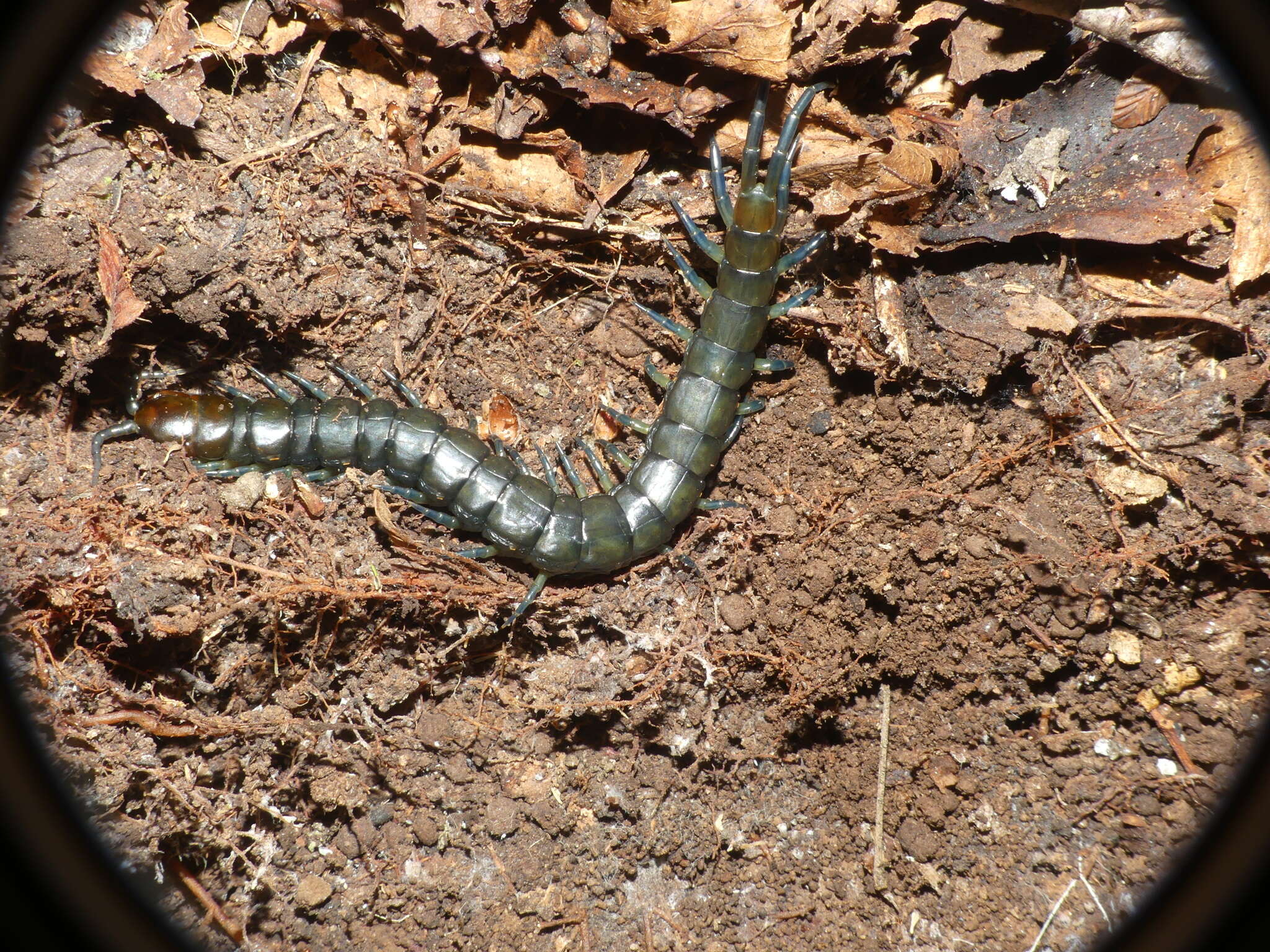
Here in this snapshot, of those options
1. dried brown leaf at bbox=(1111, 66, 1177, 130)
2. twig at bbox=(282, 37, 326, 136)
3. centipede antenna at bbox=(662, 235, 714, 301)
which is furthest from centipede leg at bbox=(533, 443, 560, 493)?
dried brown leaf at bbox=(1111, 66, 1177, 130)

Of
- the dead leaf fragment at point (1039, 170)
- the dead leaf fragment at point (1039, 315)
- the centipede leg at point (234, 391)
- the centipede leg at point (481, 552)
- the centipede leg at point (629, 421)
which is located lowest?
the centipede leg at point (481, 552)

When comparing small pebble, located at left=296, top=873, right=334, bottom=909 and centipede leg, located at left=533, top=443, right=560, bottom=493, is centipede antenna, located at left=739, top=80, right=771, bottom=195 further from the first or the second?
small pebble, located at left=296, top=873, right=334, bottom=909

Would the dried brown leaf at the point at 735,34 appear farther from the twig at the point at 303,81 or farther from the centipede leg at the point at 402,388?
the centipede leg at the point at 402,388

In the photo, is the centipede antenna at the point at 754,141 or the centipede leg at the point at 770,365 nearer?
the centipede antenna at the point at 754,141

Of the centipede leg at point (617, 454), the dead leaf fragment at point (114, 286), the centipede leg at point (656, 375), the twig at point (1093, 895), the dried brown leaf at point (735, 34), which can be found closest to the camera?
the dried brown leaf at point (735, 34)

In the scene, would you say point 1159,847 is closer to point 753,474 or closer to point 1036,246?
point 753,474

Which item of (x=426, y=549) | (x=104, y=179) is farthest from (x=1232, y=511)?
(x=104, y=179)

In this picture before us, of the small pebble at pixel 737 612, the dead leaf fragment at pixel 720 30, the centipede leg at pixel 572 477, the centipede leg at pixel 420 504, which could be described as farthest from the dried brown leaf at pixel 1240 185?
the centipede leg at pixel 420 504

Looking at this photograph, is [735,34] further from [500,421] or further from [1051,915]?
[1051,915]
